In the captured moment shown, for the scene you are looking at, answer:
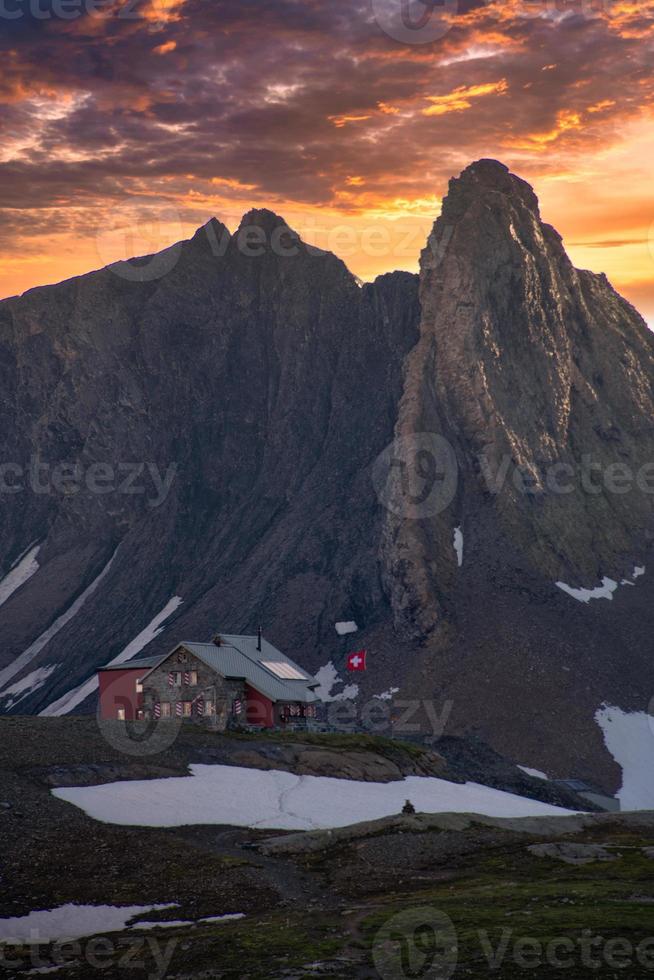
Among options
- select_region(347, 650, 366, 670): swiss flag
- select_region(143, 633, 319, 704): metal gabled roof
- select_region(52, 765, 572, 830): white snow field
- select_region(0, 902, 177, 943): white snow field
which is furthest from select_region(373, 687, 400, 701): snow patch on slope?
select_region(0, 902, 177, 943): white snow field

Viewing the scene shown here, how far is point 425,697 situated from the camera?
169000 mm

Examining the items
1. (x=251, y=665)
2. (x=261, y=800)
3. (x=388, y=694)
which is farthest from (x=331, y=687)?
(x=261, y=800)

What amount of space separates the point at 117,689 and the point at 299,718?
1647cm

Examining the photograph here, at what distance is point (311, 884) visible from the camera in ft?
191

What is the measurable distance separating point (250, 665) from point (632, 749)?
69517 millimetres

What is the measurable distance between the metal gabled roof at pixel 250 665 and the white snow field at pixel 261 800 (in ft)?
51.0

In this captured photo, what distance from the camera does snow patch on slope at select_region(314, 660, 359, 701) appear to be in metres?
174

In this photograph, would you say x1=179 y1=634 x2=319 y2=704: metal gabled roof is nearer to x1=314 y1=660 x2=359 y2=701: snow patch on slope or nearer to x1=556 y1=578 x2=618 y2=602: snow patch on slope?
x1=314 y1=660 x2=359 y2=701: snow patch on slope

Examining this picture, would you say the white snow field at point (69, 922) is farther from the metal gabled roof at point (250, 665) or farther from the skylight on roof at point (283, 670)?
the skylight on roof at point (283, 670)

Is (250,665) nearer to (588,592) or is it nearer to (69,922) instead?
(69,922)

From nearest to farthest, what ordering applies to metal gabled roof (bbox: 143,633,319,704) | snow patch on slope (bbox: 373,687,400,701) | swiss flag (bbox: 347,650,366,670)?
1. metal gabled roof (bbox: 143,633,319,704)
2. swiss flag (bbox: 347,650,366,670)
3. snow patch on slope (bbox: 373,687,400,701)

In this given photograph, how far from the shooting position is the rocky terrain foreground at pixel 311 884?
4134 centimetres

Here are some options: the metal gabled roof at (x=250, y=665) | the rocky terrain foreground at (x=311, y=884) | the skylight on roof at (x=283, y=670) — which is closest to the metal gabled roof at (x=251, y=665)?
the metal gabled roof at (x=250, y=665)

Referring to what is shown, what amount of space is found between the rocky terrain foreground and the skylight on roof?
1972 centimetres
